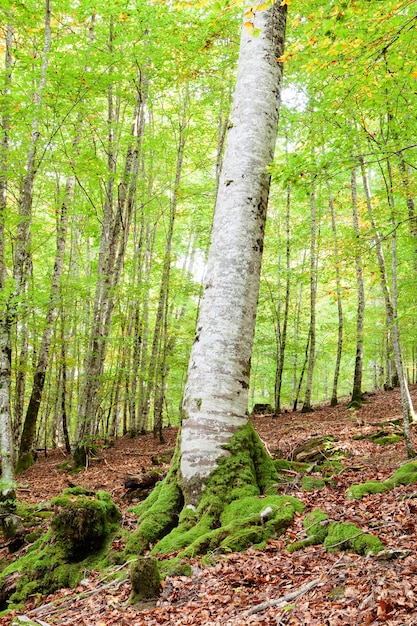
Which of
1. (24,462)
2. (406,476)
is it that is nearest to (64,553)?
(406,476)

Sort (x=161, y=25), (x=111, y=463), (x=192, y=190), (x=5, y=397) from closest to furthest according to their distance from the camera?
1. (x=5, y=397)
2. (x=161, y=25)
3. (x=111, y=463)
4. (x=192, y=190)

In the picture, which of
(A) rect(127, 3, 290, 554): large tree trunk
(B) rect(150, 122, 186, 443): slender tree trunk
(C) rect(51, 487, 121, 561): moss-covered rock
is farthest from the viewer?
(B) rect(150, 122, 186, 443): slender tree trunk

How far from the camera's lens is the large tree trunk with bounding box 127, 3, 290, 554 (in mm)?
4055

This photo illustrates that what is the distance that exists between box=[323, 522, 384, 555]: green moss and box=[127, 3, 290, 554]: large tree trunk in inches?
22.1

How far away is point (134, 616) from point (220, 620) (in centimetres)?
78

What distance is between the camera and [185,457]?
4297 millimetres

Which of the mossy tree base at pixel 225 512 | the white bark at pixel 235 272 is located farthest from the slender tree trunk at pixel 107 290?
the mossy tree base at pixel 225 512

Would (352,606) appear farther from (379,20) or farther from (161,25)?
(161,25)

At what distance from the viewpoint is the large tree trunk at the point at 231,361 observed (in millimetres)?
4055

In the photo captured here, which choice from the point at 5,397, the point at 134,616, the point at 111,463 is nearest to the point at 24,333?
the point at 111,463

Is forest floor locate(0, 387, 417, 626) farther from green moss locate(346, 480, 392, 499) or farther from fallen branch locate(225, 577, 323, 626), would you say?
green moss locate(346, 480, 392, 499)

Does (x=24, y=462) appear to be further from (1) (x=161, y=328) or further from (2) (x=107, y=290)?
(1) (x=161, y=328)

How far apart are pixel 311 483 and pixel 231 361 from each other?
1.80 m

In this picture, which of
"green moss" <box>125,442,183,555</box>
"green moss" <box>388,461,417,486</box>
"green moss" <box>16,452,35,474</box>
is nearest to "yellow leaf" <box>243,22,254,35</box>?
"green moss" <box>125,442,183,555</box>
